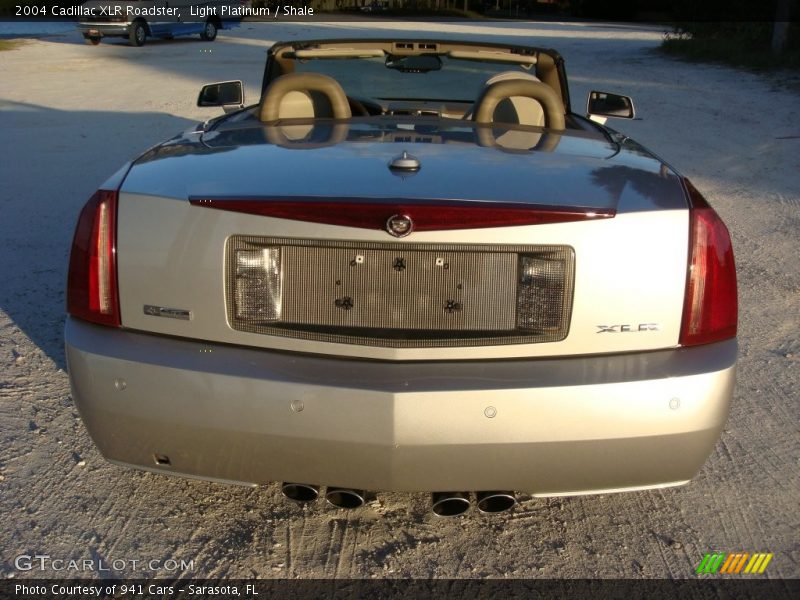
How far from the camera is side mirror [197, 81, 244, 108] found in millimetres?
4688

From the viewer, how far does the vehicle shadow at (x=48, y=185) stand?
16.0 ft

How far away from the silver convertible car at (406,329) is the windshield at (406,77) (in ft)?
7.69

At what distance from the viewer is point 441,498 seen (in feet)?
8.73

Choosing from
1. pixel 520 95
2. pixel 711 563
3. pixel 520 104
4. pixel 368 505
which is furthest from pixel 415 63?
pixel 711 563

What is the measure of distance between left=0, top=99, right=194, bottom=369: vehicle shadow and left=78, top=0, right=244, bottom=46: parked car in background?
12.1m

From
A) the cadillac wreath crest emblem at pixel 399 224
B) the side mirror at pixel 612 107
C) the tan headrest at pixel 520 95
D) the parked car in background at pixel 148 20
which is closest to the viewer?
the cadillac wreath crest emblem at pixel 399 224

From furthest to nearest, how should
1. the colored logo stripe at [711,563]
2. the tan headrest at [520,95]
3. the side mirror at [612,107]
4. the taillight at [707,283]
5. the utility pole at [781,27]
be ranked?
the utility pole at [781,27] < the side mirror at [612,107] < the tan headrest at [520,95] < the colored logo stripe at [711,563] < the taillight at [707,283]

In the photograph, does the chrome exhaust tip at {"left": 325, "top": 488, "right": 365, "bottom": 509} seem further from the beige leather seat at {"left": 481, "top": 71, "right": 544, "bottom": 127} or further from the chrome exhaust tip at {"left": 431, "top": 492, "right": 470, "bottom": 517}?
the beige leather seat at {"left": 481, "top": 71, "right": 544, "bottom": 127}

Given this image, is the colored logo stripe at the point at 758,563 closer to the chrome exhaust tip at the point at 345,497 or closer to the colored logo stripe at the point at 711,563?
the colored logo stripe at the point at 711,563

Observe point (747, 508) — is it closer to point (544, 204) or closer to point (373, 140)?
point (544, 204)

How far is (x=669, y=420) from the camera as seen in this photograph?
2.46m

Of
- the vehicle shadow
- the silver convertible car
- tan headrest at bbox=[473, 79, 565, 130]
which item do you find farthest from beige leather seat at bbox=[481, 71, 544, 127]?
the vehicle shadow

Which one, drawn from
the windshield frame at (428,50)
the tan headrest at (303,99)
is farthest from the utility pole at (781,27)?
the tan headrest at (303,99)

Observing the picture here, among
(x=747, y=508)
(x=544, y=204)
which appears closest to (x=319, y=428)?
(x=544, y=204)
